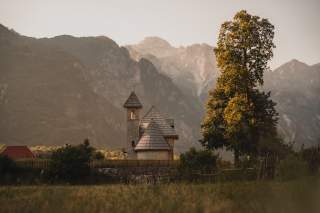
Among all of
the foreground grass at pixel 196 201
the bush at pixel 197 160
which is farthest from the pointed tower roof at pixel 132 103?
the foreground grass at pixel 196 201

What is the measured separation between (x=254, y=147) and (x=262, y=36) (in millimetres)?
9689

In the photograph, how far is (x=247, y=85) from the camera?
46.9 metres

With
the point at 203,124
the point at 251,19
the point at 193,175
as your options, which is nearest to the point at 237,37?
the point at 251,19

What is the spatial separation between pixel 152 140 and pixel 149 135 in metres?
0.69

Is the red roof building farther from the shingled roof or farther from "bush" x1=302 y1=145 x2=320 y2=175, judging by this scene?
"bush" x1=302 y1=145 x2=320 y2=175

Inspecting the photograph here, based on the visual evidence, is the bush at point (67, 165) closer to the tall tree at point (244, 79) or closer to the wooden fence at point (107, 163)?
the wooden fence at point (107, 163)

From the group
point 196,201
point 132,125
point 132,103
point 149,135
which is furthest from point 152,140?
point 196,201

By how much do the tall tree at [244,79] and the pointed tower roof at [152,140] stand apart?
8622mm

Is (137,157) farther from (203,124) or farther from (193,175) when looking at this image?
(193,175)

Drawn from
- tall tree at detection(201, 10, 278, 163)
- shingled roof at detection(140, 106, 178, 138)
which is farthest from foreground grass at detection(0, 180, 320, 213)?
shingled roof at detection(140, 106, 178, 138)

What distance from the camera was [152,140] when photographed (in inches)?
2167

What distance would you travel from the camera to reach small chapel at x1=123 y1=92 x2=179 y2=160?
179 feet

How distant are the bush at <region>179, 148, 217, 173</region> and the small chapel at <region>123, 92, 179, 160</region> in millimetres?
12037

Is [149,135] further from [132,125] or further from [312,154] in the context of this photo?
[312,154]
